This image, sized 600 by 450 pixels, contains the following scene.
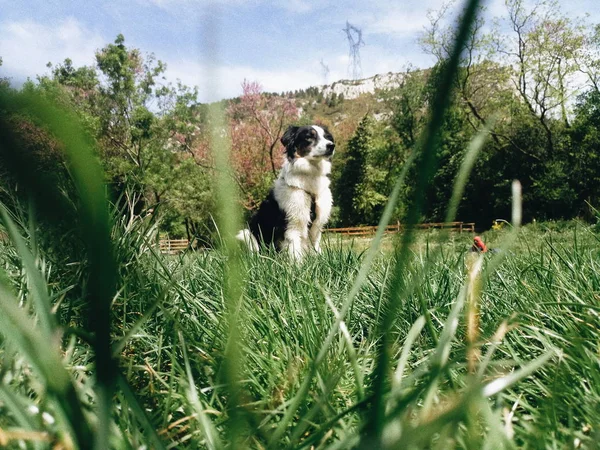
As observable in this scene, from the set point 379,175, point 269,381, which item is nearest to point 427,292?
point 269,381

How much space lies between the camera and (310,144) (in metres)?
3.94

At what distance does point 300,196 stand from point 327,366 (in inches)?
122

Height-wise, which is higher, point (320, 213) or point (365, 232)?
point (365, 232)

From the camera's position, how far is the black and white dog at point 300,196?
3.63 metres

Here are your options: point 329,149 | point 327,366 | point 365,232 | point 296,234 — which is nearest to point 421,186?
point 327,366

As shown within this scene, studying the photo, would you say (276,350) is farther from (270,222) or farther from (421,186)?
(270,222)

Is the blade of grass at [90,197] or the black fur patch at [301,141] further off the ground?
the black fur patch at [301,141]

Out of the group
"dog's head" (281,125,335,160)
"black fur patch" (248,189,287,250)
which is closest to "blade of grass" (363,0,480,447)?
"black fur patch" (248,189,287,250)

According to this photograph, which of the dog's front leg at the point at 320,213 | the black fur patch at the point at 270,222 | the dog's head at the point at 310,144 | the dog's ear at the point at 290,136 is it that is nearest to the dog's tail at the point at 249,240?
the black fur patch at the point at 270,222

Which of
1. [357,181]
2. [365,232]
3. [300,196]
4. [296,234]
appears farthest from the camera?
[357,181]

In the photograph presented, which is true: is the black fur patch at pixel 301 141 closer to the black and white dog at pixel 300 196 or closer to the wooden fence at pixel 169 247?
the black and white dog at pixel 300 196

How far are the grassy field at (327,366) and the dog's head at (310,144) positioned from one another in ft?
8.97

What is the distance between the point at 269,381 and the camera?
62 centimetres

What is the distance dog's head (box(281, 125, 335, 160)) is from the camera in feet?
12.8
